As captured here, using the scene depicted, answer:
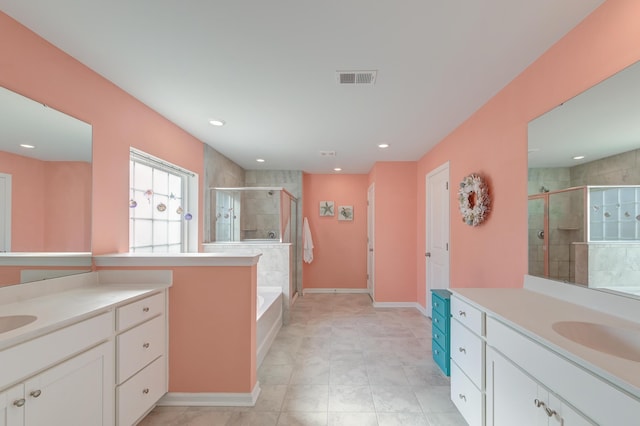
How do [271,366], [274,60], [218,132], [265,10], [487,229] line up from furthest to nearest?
[218,132]
[271,366]
[487,229]
[274,60]
[265,10]

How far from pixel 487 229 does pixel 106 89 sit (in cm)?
319

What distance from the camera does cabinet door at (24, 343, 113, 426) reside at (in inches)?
44.8

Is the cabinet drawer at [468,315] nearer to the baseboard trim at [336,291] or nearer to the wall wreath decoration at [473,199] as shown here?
the wall wreath decoration at [473,199]

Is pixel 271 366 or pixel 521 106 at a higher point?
pixel 521 106

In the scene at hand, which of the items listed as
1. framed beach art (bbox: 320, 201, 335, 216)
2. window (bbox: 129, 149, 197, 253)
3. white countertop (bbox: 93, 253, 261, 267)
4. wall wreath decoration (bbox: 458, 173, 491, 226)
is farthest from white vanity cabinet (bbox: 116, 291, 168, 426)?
framed beach art (bbox: 320, 201, 335, 216)

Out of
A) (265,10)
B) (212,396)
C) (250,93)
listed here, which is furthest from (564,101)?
(212,396)

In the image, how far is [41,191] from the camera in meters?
1.63

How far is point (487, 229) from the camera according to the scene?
2402 millimetres

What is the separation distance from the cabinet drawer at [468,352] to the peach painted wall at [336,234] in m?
3.64

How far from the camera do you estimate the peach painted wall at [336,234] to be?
555 centimetres

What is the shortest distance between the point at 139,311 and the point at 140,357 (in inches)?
11.3

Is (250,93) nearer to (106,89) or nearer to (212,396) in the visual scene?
(106,89)

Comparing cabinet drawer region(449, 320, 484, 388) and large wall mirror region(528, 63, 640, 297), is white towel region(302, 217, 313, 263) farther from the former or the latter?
large wall mirror region(528, 63, 640, 297)

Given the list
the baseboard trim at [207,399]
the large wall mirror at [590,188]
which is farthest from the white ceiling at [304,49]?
the baseboard trim at [207,399]
